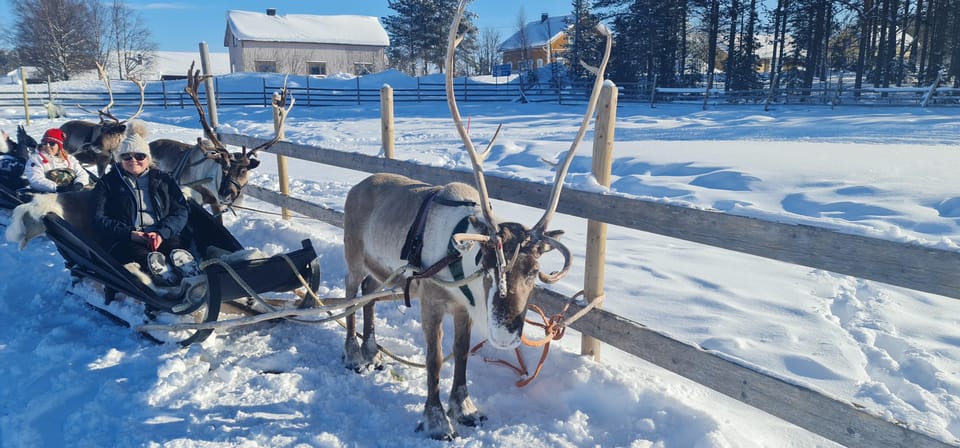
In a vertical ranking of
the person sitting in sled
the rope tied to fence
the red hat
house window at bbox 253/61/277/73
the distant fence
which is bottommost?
the rope tied to fence

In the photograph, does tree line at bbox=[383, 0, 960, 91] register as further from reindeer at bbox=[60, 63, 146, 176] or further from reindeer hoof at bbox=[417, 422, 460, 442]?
reindeer hoof at bbox=[417, 422, 460, 442]

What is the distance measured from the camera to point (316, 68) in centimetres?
4653

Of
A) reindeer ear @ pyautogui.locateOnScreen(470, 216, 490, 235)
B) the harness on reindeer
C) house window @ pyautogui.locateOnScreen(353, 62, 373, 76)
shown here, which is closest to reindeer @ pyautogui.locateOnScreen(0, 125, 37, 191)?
the harness on reindeer

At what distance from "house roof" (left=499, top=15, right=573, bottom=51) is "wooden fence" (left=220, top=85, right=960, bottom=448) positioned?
54.0 meters

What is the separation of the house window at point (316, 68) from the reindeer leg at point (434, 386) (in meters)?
46.2

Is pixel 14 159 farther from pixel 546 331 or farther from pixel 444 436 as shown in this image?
pixel 546 331

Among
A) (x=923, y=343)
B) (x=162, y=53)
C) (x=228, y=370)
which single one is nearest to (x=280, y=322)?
(x=228, y=370)

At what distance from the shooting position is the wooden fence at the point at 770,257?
245 cm

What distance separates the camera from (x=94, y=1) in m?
47.7

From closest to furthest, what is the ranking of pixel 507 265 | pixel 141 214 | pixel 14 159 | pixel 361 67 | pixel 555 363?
pixel 507 265 < pixel 555 363 < pixel 141 214 < pixel 14 159 < pixel 361 67

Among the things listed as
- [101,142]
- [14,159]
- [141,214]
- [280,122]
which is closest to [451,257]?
[141,214]

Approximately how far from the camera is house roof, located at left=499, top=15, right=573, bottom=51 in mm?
55938

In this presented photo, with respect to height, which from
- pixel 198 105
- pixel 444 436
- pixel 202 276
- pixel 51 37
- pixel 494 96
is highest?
pixel 51 37

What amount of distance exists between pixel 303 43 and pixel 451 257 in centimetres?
4641
